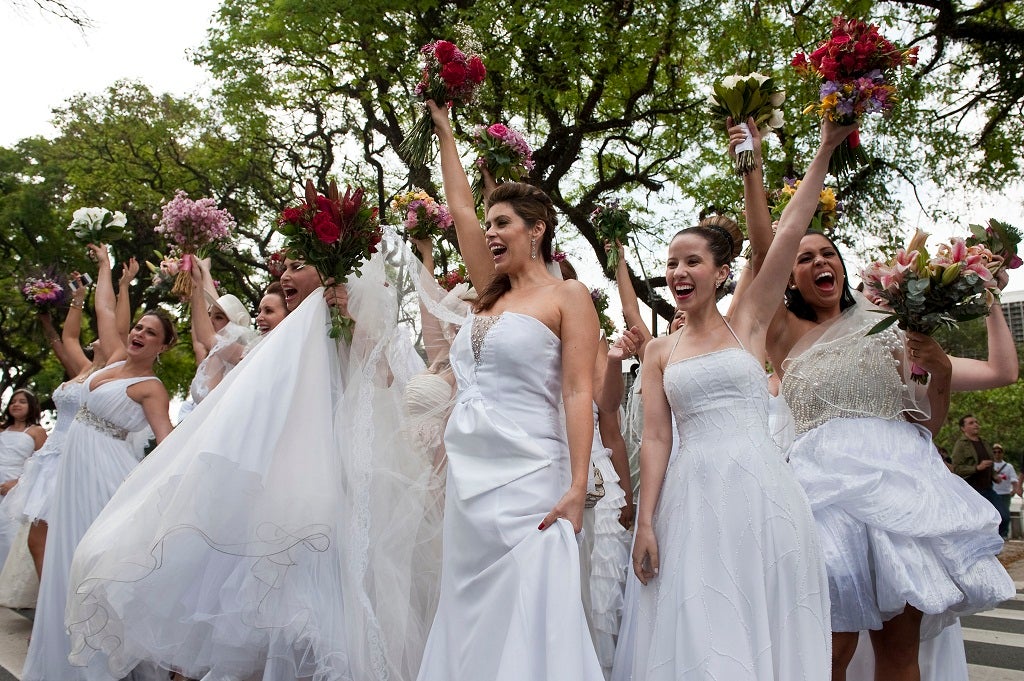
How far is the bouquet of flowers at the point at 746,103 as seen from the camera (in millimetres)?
4191

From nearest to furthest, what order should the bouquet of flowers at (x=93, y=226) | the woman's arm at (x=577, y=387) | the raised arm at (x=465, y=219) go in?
the woman's arm at (x=577, y=387) → the raised arm at (x=465, y=219) → the bouquet of flowers at (x=93, y=226)

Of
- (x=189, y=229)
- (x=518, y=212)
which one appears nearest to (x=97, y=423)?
→ (x=189, y=229)

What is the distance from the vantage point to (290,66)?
1759cm

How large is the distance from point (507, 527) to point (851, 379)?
206 centimetres

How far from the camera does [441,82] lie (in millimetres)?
4766

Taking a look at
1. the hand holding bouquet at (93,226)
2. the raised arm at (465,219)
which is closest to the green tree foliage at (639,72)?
the hand holding bouquet at (93,226)

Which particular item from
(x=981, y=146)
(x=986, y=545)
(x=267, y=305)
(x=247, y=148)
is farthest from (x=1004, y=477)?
(x=247, y=148)

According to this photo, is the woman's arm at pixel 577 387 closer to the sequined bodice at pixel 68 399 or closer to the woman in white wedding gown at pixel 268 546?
the woman in white wedding gown at pixel 268 546

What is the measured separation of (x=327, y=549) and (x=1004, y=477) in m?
14.9

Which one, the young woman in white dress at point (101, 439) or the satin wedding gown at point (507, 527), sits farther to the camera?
the young woman in white dress at point (101, 439)

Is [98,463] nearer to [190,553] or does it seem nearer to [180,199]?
[180,199]

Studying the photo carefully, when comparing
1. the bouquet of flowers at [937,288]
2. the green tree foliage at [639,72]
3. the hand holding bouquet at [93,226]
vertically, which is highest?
the green tree foliage at [639,72]

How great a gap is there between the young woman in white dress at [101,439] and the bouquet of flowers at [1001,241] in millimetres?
5392

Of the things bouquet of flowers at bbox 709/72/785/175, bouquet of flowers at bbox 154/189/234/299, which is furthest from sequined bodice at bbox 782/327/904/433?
bouquet of flowers at bbox 154/189/234/299
